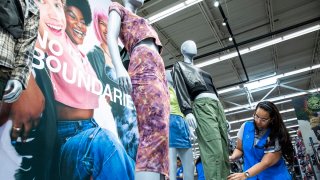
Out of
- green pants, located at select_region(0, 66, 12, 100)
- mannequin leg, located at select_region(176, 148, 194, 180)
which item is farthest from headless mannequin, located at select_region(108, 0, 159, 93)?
mannequin leg, located at select_region(176, 148, 194, 180)

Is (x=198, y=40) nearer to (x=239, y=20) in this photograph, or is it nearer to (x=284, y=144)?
(x=239, y=20)

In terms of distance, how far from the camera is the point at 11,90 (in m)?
1.24

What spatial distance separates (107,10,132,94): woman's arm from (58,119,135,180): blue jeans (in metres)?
1.08

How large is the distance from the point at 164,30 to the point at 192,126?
619 centimetres

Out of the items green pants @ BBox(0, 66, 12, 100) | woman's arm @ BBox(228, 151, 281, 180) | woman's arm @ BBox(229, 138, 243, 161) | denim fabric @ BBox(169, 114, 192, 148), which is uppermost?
green pants @ BBox(0, 66, 12, 100)

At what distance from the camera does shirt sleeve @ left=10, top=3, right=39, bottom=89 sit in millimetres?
1315

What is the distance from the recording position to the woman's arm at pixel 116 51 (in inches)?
49.6

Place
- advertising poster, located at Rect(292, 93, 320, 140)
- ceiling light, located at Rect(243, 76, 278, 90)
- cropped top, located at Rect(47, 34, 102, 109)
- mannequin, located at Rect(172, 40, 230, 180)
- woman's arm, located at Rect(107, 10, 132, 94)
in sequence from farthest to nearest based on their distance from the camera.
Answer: ceiling light, located at Rect(243, 76, 278, 90), advertising poster, located at Rect(292, 93, 320, 140), cropped top, located at Rect(47, 34, 102, 109), mannequin, located at Rect(172, 40, 230, 180), woman's arm, located at Rect(107, 10, 132, 94)

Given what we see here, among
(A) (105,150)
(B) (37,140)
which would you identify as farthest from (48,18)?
(A) (105,150)

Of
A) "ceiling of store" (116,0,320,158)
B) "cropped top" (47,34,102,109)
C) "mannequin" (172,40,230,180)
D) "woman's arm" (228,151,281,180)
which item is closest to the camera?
"woman's arm" (228,151,281,180)

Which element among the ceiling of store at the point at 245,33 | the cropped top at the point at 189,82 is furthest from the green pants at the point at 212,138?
the ceiling of store at the point at 245,33

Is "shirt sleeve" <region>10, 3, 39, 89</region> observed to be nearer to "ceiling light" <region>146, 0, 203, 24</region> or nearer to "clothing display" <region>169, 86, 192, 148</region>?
"clothing display" <region>169, 86, 192, 148</region>

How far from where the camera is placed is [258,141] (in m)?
2.21

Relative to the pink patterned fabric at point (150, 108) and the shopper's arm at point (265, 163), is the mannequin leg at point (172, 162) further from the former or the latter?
the pink patterned fabric at point (150, 108)
